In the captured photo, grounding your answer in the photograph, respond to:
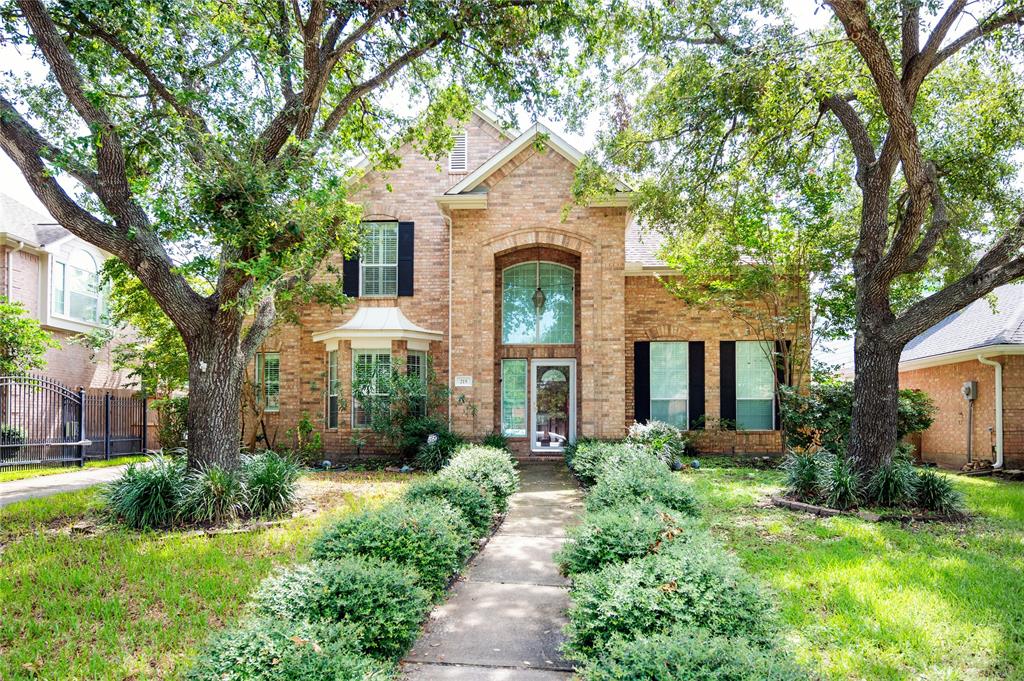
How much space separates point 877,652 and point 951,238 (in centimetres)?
1067

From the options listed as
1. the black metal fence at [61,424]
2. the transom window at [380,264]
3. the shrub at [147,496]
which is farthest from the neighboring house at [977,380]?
the black metal fence at [61,424]

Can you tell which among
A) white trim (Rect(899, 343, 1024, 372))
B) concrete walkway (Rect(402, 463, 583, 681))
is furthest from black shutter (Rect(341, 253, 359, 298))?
white trim (Rect(899, 343, 1024, 372))

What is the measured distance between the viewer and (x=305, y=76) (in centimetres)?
965

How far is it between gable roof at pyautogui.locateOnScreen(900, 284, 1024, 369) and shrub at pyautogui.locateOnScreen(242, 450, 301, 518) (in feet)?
45.4

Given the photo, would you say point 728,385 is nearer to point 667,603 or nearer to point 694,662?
point 667,603

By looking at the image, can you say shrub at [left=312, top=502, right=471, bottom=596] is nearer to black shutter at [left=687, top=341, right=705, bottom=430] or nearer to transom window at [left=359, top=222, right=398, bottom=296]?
transom window at [left=359, top=222, right=398, bottom=296]

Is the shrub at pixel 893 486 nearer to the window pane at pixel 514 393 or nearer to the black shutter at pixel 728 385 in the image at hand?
the black shutter at pixel 728 385

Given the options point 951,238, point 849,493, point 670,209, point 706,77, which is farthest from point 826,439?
point 706,77

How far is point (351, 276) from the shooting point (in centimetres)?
1562

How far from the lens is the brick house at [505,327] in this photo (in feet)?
47.3

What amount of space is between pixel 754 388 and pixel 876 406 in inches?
252

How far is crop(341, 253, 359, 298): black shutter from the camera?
51.1 ft

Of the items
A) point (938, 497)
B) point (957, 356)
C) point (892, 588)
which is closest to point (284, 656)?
point (892, 588)

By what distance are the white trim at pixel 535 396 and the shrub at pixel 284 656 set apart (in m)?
11.9
